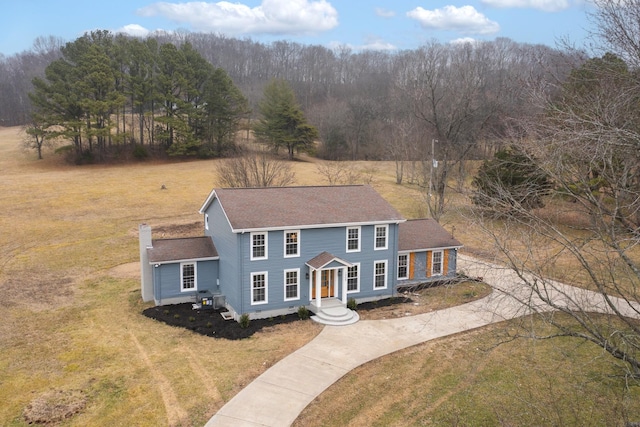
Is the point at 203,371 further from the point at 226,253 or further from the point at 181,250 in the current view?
the point at 181,250

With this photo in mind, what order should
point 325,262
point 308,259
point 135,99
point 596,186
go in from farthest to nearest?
point 135,99 → point 308,259 → point 325,262 → point 596,186

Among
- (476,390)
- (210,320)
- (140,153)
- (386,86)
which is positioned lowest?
(476,390)

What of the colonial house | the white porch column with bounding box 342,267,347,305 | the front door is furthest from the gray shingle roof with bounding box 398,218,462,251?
the front door

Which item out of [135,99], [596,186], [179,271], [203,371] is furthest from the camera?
[135,99]

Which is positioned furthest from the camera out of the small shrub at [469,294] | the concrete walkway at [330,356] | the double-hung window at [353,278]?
the small shrub at [469,294]

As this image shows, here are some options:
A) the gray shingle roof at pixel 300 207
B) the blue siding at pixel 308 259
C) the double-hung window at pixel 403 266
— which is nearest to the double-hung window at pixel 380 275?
the blue siding at pixel 308 259

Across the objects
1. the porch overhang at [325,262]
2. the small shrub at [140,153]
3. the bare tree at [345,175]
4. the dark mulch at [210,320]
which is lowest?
the dark mulch at [210,320]

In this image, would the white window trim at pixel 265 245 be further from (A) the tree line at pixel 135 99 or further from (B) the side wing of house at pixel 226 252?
(A) the tree line at pixel 135 99

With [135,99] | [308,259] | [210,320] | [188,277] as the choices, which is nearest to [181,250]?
[188,277]
